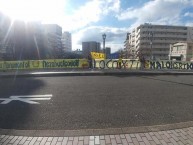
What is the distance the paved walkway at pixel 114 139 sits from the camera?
173 inches

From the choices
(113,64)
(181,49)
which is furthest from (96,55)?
(181,49)

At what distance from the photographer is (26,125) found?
561 cm

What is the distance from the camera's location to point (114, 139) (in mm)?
4551

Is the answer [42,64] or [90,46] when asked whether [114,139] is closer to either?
[42,64]

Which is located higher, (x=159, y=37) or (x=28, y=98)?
Result: (x=159, y=37)

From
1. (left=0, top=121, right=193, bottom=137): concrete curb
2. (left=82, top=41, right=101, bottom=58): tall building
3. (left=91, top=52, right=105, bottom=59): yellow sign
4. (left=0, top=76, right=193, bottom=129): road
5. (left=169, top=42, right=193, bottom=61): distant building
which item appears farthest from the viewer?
(left=82, top=41, right=101, bottom=58): tall building

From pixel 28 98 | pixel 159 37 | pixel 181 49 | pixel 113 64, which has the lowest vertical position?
pixel 28 98

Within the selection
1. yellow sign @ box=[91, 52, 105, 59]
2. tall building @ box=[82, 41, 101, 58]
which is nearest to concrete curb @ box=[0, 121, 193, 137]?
yellow sign @ box=[91, 52, 105, 59]

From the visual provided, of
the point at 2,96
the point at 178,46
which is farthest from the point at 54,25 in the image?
the point at 2,96

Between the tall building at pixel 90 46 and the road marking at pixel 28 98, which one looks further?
the tall building at pixel 90 46

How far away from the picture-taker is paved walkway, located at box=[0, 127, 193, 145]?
4.40 metres

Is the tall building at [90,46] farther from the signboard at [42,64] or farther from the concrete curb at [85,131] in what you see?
the concrete curb at [85,131]

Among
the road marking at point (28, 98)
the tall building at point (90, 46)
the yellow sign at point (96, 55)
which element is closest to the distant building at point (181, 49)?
the tall building at point (90, 46)

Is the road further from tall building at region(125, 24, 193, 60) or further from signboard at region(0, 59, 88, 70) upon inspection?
tall building at region(125, 24, 193, 60)
